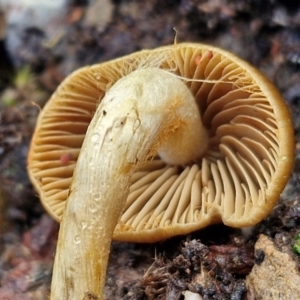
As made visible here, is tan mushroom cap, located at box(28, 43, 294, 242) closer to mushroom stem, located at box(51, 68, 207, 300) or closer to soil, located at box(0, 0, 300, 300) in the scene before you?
soil, located at box(0, 0, 300, 300)

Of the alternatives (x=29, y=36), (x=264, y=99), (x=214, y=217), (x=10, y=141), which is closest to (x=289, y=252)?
(x=214, y=217)

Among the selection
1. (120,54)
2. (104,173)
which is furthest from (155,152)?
(120,54)

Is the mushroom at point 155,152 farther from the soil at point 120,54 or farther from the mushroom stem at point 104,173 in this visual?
the soil at point 120,54

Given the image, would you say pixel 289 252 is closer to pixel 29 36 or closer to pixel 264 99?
pixel 264 99

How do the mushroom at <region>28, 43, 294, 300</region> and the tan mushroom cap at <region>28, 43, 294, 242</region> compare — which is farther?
the tan mushroom cap at <region>28, 43, 294, 242</region>

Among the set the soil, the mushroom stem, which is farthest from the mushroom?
the soil

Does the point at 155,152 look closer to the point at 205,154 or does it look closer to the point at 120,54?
the point at 205,154
